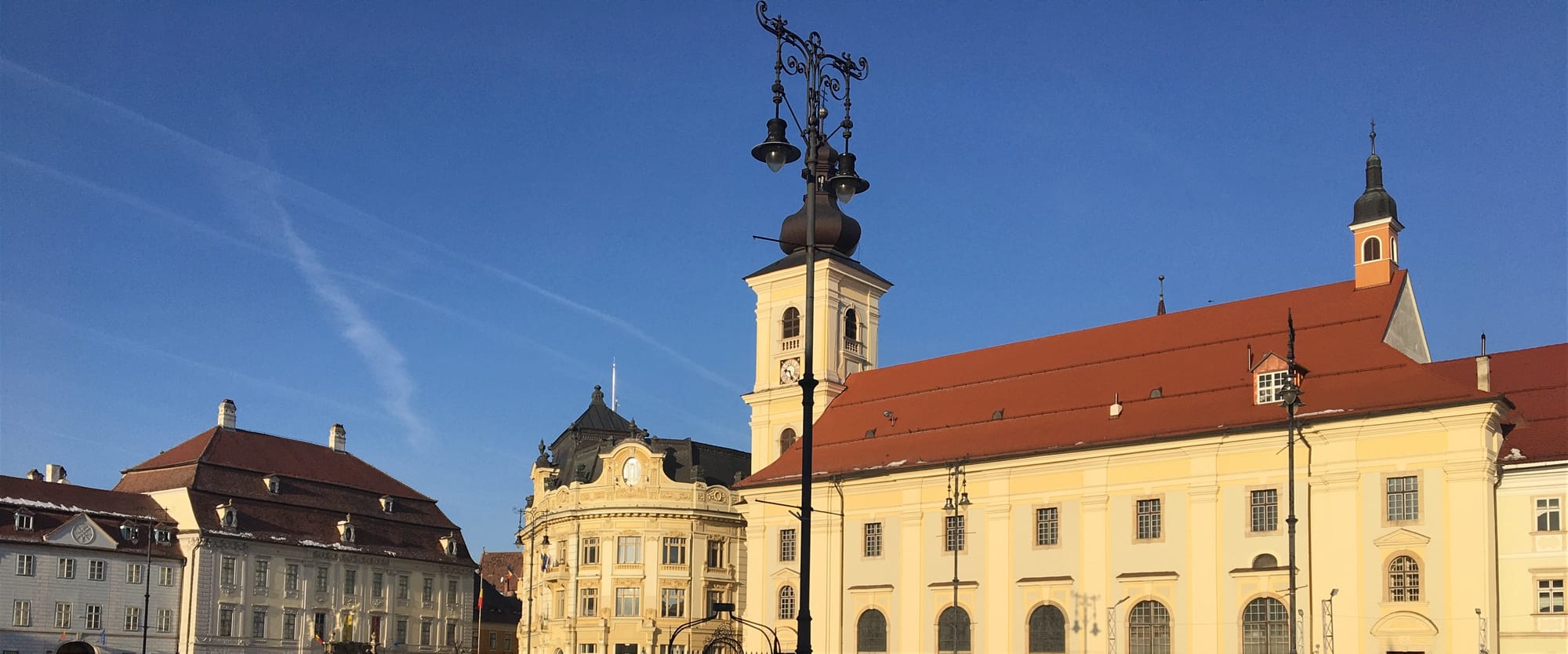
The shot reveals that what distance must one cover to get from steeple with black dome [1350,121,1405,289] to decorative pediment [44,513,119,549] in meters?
55.7

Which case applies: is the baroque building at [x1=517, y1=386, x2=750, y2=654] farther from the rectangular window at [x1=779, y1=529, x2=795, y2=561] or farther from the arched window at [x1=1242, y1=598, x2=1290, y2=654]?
the arched window at [x1=1242, y1=598, x2=1290, y2=654]

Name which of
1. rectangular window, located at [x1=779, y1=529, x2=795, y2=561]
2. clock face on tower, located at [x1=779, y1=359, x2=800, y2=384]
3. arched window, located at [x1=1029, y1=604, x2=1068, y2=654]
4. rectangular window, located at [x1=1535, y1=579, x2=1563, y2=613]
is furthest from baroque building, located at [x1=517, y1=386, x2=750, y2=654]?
rectangular window, located at [x1=1535, y1=579, x2=1563, y2=613]

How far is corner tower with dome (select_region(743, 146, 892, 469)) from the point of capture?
70188mm

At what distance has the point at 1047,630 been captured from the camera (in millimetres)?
52875

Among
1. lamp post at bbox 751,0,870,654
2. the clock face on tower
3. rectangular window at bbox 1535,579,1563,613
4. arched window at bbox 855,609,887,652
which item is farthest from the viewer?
the clock face on tower

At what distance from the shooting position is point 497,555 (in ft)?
442

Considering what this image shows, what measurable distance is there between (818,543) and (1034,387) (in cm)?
1082

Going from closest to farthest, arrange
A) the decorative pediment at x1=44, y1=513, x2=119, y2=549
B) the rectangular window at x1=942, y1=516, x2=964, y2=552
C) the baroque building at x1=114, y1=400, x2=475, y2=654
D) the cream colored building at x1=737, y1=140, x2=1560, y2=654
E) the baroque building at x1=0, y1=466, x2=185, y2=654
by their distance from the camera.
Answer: the cream colored building at x1=737, y1=140, x2=1560, y2=654 < the rectangular window at x1=942, y1=516, x2=964, y2=552 < the baroque building at x1=0, y1=466, x2=185, y2=654 < the decorative pediment at x1=44, y1=513, x2=119, y2=549 < the baroque building at x1=114, y1=400, x2=475, y2=654

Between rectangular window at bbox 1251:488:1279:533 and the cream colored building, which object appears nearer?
the cream colored building

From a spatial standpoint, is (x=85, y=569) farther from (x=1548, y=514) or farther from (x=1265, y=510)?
(x=1548, y=514)

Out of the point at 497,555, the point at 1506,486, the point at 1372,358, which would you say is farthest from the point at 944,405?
the point at 497,555

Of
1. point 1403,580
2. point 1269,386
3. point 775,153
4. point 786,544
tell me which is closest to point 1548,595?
point 1403,580

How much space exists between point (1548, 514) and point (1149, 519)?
1203 cm

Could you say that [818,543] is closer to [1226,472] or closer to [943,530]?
[943,530]
